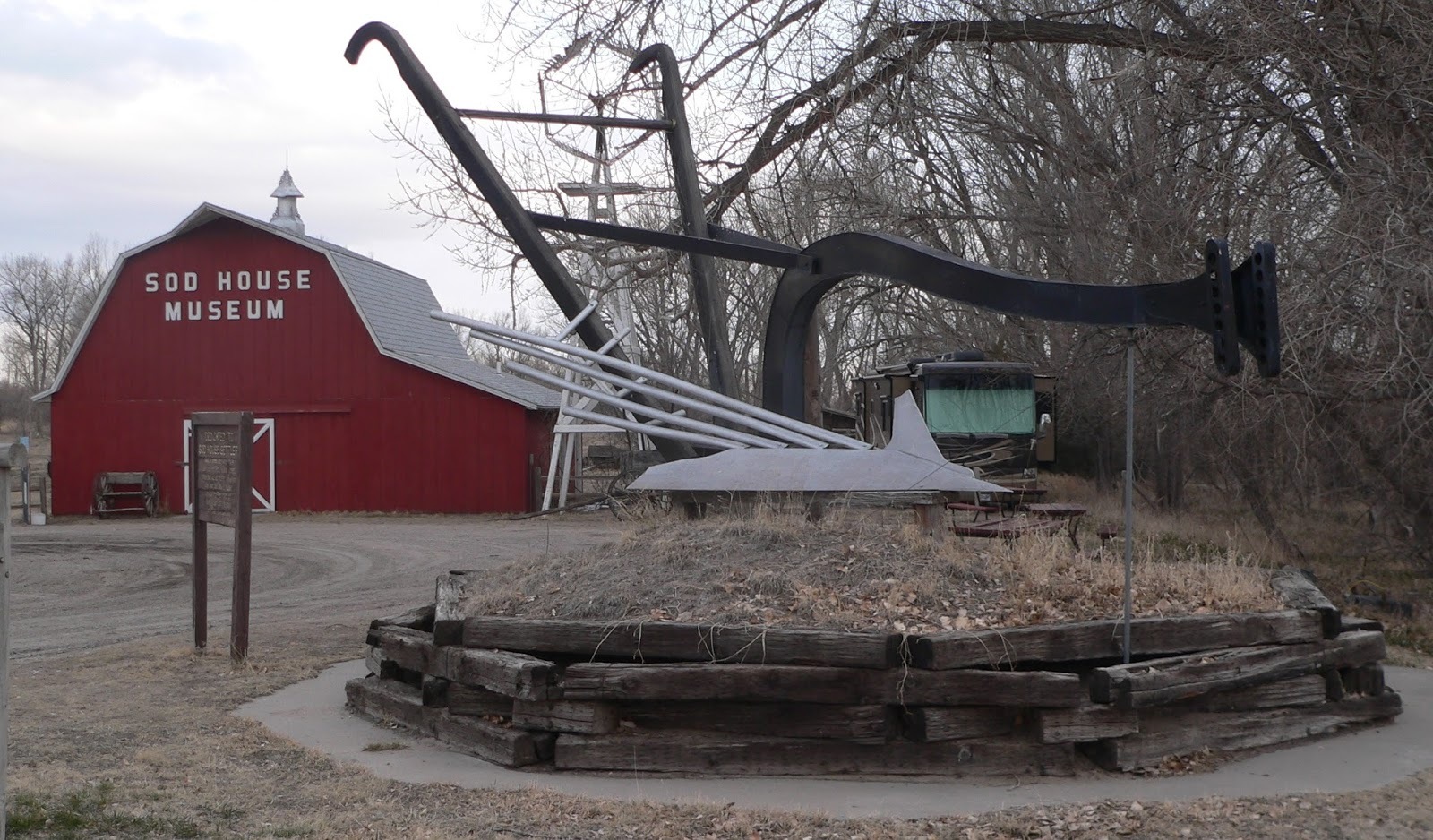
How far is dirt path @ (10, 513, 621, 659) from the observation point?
12.4m

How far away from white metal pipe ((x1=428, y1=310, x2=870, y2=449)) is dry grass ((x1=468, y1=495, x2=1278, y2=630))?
61cm

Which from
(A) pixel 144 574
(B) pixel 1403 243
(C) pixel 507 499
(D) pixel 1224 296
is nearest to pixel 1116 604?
(D) pixel 1224 296

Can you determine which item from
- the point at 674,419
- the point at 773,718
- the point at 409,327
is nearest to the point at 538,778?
the point at 773,718

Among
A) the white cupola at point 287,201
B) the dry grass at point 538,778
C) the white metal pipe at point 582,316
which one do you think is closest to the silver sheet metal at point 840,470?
the dry grass at point 538,778

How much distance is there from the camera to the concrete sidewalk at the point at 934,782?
5.72 m

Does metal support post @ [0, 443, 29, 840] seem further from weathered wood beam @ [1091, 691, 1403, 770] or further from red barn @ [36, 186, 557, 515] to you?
red barn @ [36, 186, 557, 515]

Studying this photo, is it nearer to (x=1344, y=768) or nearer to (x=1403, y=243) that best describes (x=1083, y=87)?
(x=1403, y=243)

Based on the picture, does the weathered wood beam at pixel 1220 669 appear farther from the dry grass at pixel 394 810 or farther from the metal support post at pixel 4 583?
the metal support post at pixel 4 583

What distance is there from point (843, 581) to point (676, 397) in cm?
252

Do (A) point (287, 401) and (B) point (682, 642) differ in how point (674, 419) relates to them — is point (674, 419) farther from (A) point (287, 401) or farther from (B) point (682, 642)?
(A) point (287, 401)

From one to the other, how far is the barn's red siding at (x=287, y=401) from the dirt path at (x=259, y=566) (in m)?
1.09

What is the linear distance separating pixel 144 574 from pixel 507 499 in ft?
33.3

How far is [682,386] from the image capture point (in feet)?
30.3

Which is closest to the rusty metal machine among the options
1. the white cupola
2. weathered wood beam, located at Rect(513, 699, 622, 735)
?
weathered wood beam, located at Rect(513, 699, 622, 735)
